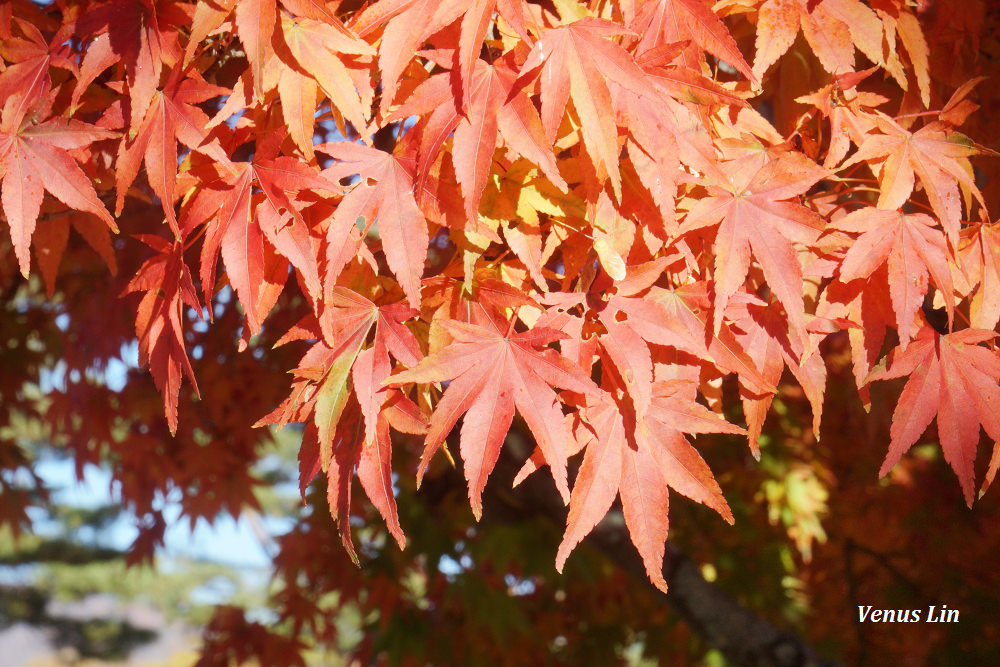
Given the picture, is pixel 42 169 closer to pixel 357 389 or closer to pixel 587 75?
pixel 357 389

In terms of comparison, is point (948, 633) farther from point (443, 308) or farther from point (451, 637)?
point (443, 308)

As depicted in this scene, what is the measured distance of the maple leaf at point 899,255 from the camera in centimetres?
88

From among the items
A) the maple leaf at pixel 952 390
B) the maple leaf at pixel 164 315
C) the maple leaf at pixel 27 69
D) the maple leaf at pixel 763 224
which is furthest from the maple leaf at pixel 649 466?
the maple leaf at pixel 27 69

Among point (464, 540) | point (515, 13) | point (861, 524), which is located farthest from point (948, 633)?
point (515, 13)

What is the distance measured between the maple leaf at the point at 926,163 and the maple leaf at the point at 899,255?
0.04 m

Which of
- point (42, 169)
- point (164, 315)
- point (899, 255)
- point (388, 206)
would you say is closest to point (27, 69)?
point (42, 169)

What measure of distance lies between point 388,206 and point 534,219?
0.16 m

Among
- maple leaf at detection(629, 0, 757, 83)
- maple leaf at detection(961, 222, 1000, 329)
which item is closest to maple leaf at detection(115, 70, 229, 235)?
maple leaf at detection(629, 0, 757, 83)

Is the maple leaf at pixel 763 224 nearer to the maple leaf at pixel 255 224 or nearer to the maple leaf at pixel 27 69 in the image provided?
the maple leaf at pixel 255 224

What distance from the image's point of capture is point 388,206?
2.72 feet

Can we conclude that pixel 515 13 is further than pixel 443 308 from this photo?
No

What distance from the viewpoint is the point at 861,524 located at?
3539 millimetres

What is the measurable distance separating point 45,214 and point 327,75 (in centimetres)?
64

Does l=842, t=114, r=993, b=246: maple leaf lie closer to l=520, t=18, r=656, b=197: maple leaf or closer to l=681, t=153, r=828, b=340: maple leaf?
l=681, t=153, r=828, b=340: maple leaf
